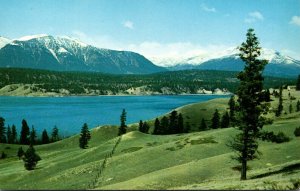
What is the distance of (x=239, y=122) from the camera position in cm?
5291

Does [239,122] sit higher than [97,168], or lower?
higher

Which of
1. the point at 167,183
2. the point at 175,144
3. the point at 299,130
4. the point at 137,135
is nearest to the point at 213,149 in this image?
the point at 175,144

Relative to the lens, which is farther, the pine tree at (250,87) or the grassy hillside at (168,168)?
the grassy hillside at (168,168)

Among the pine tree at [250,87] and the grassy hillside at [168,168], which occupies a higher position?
the pine tree at [250,87]

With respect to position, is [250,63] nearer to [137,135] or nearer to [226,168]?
[226,168]

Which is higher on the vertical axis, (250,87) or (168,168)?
(250,87)

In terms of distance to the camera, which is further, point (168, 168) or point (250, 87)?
point (168, 168)

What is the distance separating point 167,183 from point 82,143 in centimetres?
10948

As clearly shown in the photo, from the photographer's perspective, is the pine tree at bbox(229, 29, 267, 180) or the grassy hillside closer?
the pine tree at bbox(229, 29, 267, 180)

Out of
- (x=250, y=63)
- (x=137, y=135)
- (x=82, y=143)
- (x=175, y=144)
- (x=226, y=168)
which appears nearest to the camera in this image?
(x=250, y=63)

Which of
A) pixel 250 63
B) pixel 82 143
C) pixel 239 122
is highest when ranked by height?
pixel 250 63

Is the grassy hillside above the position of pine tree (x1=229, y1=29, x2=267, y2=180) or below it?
below

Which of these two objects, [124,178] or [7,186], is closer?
[124,178]

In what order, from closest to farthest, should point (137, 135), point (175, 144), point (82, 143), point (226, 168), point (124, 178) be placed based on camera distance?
point (226, 168), point (124, 178), point (175, 144), point (137, 135), point (82, 143)
